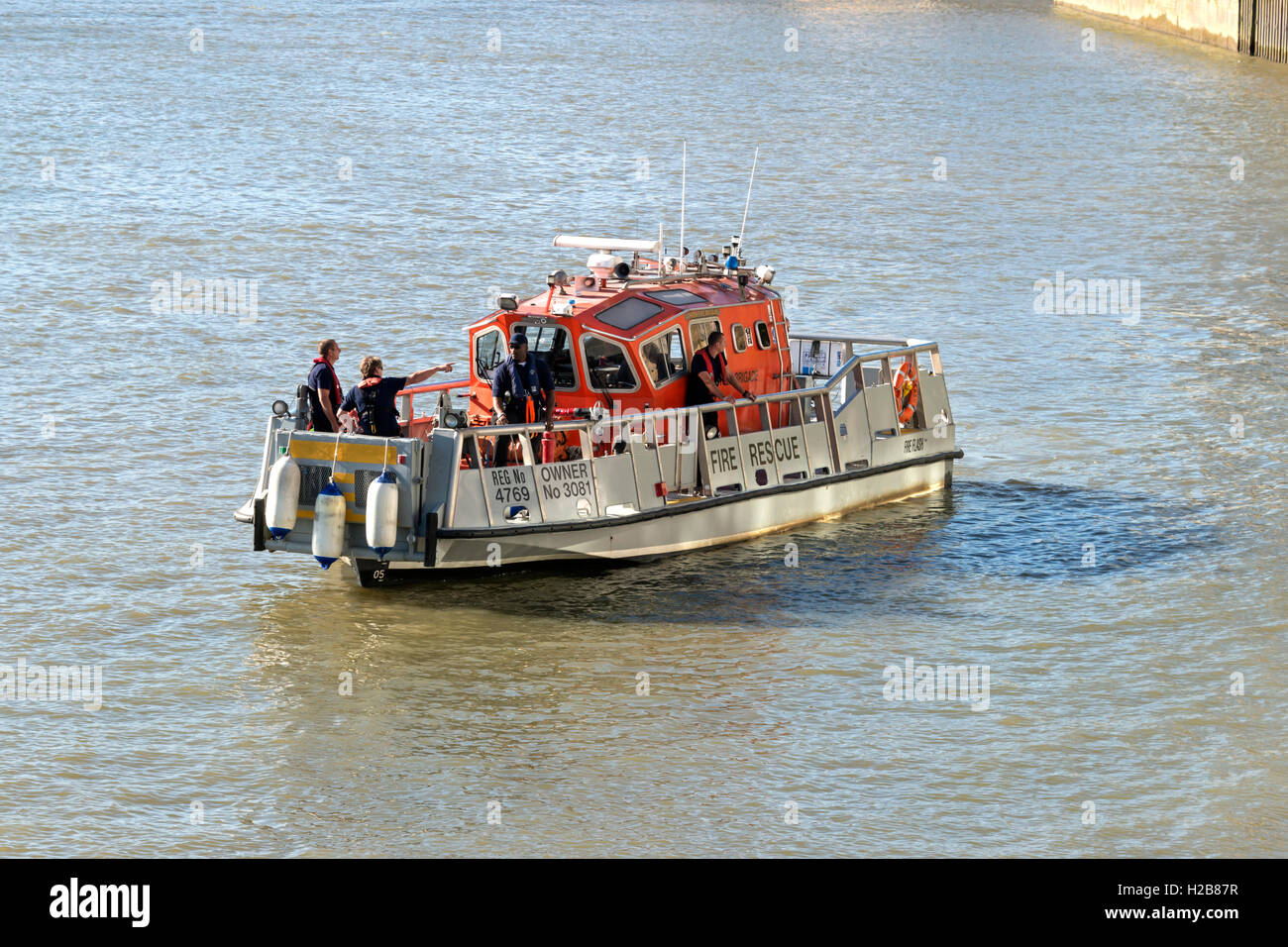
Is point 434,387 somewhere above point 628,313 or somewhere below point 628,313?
below

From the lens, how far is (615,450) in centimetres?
1714

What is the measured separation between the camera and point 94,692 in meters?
15.0

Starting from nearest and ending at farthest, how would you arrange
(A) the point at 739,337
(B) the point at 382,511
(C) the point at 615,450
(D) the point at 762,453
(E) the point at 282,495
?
(B) the point at 382,511
(E) the point at 282,495
(C) the point at 615,450
(D) the point at 762,453
(A) the point at 739,337

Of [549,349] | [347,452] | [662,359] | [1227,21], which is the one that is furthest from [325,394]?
Answer: [1227,21]

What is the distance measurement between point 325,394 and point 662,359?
3.51m

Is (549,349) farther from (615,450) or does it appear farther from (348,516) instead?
(348,516)

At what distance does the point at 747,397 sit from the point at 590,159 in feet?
95.1

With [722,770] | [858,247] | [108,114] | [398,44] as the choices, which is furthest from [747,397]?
[398,44]

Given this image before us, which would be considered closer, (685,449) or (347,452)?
(347,452)

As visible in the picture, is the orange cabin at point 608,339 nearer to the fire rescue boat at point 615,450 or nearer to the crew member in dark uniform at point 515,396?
the fire rescue boat at point 615,450

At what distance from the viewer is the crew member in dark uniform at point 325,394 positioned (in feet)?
53.4

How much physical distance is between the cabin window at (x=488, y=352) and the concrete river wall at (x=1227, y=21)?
142 feet

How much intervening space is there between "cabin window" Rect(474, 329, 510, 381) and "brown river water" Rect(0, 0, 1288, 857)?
7.01ft

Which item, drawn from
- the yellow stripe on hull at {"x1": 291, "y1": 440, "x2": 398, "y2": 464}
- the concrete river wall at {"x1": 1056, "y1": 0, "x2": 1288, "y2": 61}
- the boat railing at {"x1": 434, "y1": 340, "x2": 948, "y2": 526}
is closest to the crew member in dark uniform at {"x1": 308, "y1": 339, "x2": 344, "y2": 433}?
the yellow stripe on hull at {"x1": 291, "y1": 440, "x2": 398, "y2": 464}
